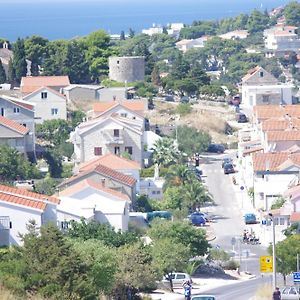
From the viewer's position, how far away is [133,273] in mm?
28125

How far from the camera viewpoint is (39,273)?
22.7 m

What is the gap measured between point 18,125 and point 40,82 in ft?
35.0

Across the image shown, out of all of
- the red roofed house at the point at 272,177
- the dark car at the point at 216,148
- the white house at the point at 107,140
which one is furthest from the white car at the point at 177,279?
the dark car at the point at 216,148

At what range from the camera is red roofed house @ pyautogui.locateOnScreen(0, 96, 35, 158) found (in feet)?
174

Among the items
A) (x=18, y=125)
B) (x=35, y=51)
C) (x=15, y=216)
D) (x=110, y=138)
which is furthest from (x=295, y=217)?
(x=35, y=51)

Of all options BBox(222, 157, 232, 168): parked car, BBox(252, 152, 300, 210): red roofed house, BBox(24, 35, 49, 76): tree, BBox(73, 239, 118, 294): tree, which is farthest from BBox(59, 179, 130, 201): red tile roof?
BBox(24, 35, 49, 76): tree

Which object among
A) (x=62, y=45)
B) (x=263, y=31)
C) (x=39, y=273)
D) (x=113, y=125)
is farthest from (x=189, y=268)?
(x=263, y=31)

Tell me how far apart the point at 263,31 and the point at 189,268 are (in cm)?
11229

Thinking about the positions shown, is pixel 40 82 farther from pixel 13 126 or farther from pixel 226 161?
pixel 13 126

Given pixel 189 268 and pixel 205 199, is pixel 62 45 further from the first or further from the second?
pixel 189 268

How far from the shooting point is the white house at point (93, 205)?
123ft

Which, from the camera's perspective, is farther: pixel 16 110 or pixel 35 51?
pixel 35 51

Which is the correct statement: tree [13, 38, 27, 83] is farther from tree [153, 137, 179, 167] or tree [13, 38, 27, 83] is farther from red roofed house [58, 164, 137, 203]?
red roofed house [58, 164, 137, 203]

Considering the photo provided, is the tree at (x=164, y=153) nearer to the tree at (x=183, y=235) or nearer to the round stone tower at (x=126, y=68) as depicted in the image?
the round stone tower at (x=126, y=68)
